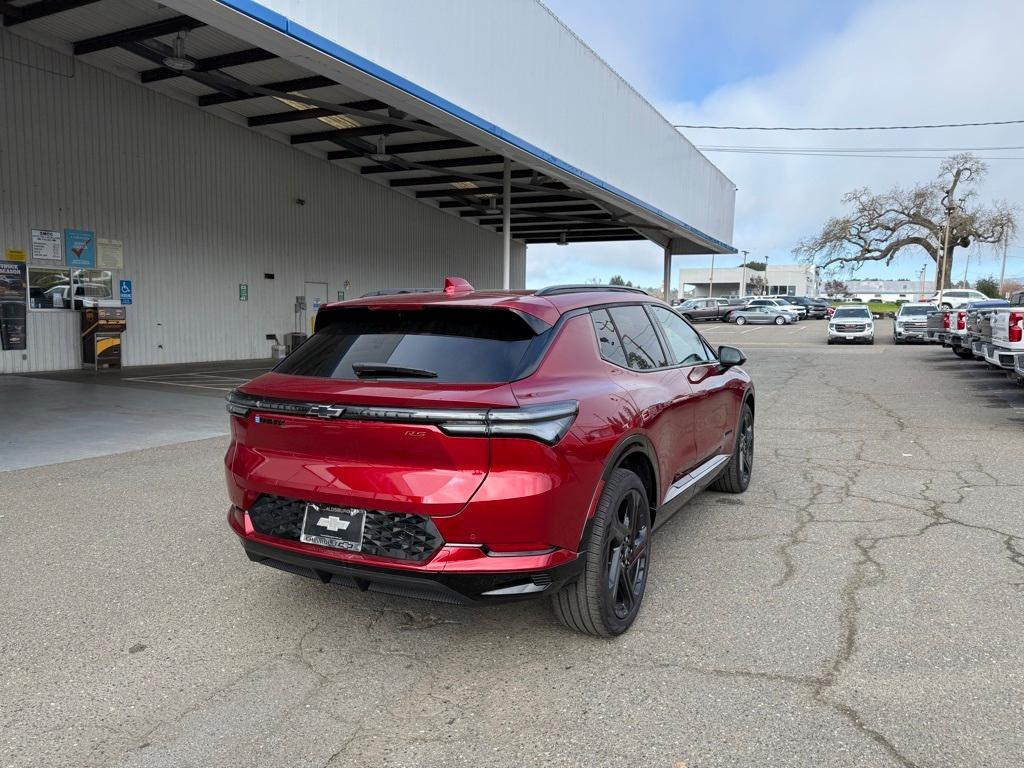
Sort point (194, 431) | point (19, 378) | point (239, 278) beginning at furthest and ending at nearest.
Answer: point (239, 278) → point (19, 378) → point (194, 431)

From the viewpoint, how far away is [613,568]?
11.1 feet

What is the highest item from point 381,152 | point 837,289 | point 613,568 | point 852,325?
point 837,289

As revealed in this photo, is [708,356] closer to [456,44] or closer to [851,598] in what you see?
[851,598]

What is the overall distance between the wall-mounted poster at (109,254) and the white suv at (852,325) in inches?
928

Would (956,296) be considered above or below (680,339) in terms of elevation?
above

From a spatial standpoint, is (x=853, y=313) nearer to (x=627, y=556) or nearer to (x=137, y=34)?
(x=137, y=34)

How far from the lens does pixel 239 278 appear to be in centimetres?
1923

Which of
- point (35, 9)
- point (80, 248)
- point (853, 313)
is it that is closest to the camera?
point (35, 9)

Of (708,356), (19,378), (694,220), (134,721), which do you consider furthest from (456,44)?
(694,220)

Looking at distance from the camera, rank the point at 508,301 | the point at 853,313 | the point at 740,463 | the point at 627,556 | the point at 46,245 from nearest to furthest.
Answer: the point at 508,301 → the point at 627,556 → the point at 740,463 → the point at 46,245 → the point at 853,313

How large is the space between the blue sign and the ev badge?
15.0 meters

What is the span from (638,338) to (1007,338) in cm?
843

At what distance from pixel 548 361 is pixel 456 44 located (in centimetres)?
1093

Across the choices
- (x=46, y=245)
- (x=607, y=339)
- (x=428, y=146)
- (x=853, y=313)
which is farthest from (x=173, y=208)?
(x=853, y=313)
